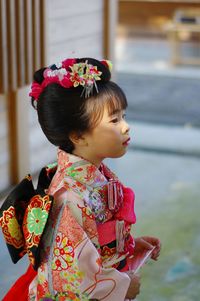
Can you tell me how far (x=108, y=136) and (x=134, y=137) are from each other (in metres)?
2.91

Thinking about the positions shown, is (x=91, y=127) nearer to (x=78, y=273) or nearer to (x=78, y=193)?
(x=78, y=193)

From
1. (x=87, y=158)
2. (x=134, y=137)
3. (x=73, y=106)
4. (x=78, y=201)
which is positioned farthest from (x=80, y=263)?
(x=134, y=137)

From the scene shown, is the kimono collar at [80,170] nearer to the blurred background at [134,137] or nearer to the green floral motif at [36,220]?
the green floral motif at [36,220]

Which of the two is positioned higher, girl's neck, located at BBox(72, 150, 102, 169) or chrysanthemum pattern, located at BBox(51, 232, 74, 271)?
girl's neck, located at BBox(72, 150, 102, 169)

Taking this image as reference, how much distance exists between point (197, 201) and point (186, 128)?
141 cm

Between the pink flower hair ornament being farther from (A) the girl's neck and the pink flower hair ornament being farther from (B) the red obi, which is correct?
(B) the red obi

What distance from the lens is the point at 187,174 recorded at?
12.6 ft

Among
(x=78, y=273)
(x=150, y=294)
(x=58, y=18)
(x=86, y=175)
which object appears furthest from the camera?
(x=58, y=18)

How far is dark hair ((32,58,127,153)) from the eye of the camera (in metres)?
1.56

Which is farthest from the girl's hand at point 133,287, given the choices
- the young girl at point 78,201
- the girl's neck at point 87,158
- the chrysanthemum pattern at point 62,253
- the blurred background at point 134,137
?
the blurred background at point 134,137

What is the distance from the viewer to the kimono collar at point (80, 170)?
5.32 feet

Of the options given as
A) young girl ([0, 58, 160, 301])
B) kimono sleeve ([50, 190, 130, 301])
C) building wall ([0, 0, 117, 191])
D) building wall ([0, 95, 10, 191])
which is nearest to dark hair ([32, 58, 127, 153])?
young girl ([0, 58, 160, 301])

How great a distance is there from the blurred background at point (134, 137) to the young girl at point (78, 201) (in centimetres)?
21

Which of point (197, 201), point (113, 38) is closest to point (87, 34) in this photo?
point (113, 38)
